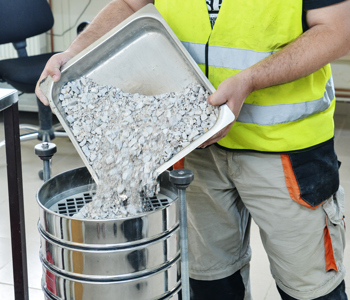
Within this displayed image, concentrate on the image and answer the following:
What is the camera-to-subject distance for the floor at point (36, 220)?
1852 millimetres

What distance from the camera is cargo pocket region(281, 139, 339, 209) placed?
1.21 m

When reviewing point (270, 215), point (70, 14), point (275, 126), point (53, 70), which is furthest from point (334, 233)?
point (70, 14)

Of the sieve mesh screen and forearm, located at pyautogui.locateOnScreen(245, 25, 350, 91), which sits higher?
forearm, located at pyautogui.locateOnScreen(245, 25, 350, 91)

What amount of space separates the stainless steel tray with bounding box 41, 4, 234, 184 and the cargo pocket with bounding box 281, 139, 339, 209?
0.98 feet

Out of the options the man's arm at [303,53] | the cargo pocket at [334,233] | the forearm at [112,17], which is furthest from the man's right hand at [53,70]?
the cargo pocket at [334,233]

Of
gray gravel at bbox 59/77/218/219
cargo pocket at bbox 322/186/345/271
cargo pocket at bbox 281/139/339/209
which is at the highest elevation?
gray gravel at bbox 59/77/218/219

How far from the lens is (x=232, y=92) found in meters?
1.07

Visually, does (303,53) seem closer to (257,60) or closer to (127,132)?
(257,60)

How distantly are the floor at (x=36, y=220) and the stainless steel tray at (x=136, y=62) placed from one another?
939mm

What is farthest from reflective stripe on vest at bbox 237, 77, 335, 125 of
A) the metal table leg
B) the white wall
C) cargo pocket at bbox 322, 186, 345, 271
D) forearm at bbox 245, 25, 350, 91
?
the white wall

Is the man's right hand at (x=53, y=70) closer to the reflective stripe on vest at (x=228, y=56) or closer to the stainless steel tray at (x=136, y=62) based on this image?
the stainless steel tray at (x=136, y=62)

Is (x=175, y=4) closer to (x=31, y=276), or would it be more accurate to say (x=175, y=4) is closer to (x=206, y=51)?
(x=206, y=51)

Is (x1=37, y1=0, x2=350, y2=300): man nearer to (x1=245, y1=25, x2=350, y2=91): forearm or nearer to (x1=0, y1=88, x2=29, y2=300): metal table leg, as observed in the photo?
(x1=245, y1=25, x2=350, y2=91): forearm

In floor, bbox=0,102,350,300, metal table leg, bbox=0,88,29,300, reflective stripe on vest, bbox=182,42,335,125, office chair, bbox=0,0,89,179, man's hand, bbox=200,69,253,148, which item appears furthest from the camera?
office chair, bbox=0,0,89,179
